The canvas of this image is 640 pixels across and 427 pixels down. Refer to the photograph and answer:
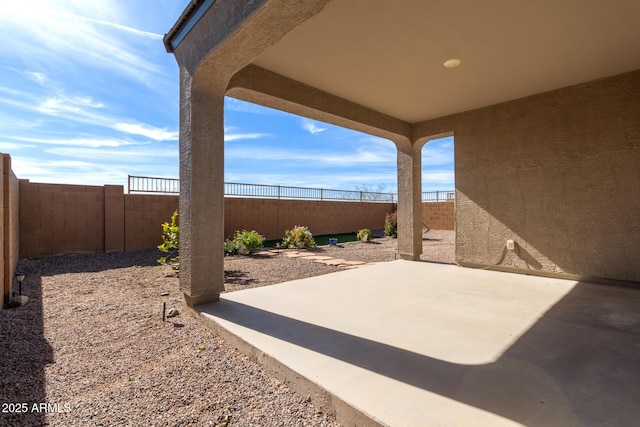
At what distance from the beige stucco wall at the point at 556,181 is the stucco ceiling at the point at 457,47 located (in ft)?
1.38

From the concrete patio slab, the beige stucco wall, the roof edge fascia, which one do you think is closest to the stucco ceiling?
the beige stucco wall

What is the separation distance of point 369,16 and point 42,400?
373 centimetres

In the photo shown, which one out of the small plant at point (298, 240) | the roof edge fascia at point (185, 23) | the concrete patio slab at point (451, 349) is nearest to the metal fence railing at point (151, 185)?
the small plant at point (298, 240)

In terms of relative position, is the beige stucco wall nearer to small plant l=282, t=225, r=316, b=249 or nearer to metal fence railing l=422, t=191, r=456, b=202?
small plant l=282, t=225, r=316, b=249

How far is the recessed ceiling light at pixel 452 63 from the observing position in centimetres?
344

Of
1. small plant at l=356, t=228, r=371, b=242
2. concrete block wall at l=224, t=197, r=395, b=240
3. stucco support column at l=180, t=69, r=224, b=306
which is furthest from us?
small plant at l=356, t=228, r=371, b=242

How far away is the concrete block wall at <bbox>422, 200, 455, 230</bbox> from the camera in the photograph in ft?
43.2

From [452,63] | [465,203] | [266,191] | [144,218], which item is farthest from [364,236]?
[452,63]

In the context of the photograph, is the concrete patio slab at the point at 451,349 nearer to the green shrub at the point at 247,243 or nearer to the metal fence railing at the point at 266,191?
the metal fence railing at the point at 266,191

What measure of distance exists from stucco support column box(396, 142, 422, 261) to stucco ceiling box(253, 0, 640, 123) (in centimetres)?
166

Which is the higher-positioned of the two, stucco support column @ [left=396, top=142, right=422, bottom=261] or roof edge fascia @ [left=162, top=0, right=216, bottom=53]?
roof edge fascia @ [left=162, top=0, right=216, bottom=53]

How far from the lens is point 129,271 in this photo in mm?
5410

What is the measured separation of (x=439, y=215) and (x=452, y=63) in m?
11.0

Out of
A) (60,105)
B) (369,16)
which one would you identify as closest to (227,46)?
(369,16)
